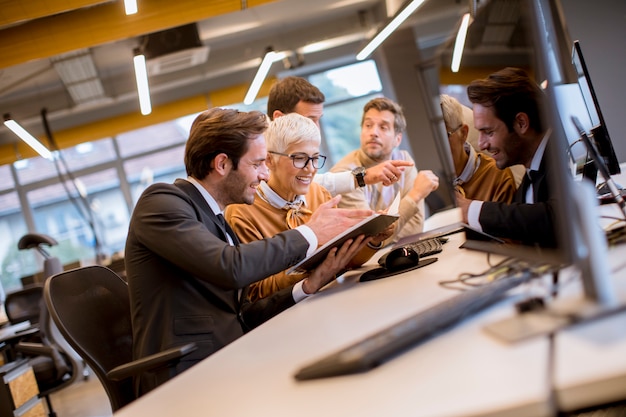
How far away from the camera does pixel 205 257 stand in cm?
190

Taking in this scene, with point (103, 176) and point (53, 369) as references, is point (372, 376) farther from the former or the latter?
point (103, 176)

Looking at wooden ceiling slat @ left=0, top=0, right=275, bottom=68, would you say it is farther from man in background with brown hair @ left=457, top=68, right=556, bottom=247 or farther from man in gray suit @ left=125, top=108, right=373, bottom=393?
man in background with brown hair @ left=457, top=68, right=556, bottom=247

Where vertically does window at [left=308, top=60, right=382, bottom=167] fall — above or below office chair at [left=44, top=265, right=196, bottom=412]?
above

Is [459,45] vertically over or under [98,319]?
over

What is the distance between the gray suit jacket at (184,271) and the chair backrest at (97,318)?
0.13m

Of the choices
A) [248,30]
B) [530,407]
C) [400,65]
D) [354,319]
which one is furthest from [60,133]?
[530,407]

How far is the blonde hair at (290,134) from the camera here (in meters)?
2.67

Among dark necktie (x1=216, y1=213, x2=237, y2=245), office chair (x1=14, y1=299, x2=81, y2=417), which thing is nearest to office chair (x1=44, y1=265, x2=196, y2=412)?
dark necktie (x1=216, y1=213, x2=237, y2=245)

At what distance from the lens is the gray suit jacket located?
6.26ft

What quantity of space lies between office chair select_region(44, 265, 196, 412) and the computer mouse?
2.57ft

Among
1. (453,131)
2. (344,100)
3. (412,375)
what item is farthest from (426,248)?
(344,100)

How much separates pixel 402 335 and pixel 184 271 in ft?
3.61

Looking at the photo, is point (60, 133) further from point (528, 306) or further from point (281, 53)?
point (528, 306)

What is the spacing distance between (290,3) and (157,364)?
9.04m
